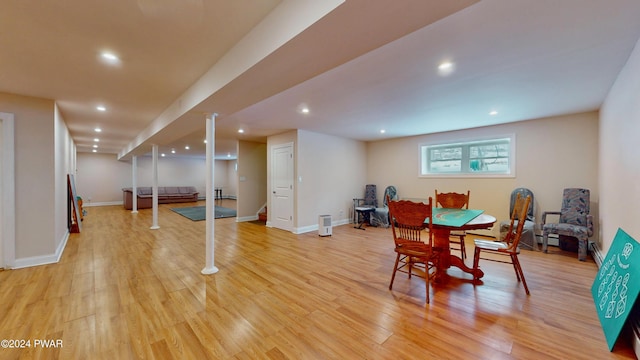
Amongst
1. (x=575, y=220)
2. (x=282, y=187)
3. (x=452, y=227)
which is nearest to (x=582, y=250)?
(x=575, y=220)

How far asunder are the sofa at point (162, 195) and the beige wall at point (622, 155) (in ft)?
39.7

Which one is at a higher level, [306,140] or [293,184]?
[306,140]

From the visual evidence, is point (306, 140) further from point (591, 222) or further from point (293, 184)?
point (591, 222)

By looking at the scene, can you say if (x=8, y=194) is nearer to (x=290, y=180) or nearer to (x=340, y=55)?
(x=290, y=180)

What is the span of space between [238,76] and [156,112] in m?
3.19

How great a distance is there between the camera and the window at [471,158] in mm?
5105

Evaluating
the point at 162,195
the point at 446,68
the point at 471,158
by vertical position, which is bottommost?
the point at 162,195

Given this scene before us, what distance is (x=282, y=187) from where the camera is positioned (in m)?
6.03

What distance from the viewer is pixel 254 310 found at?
90.4 inches

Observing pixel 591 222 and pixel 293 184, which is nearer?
pixel 591 222

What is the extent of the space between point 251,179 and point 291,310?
549cm

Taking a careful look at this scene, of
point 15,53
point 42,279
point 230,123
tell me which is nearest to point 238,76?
point 15,53

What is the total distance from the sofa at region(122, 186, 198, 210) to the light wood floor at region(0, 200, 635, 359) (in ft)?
20.6

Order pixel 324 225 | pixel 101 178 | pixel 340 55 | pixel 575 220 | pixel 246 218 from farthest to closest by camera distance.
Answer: pixel 101 178 → pixel 246 218 → pixel 324 225 → pixel 575 220 → pixel 340 55
